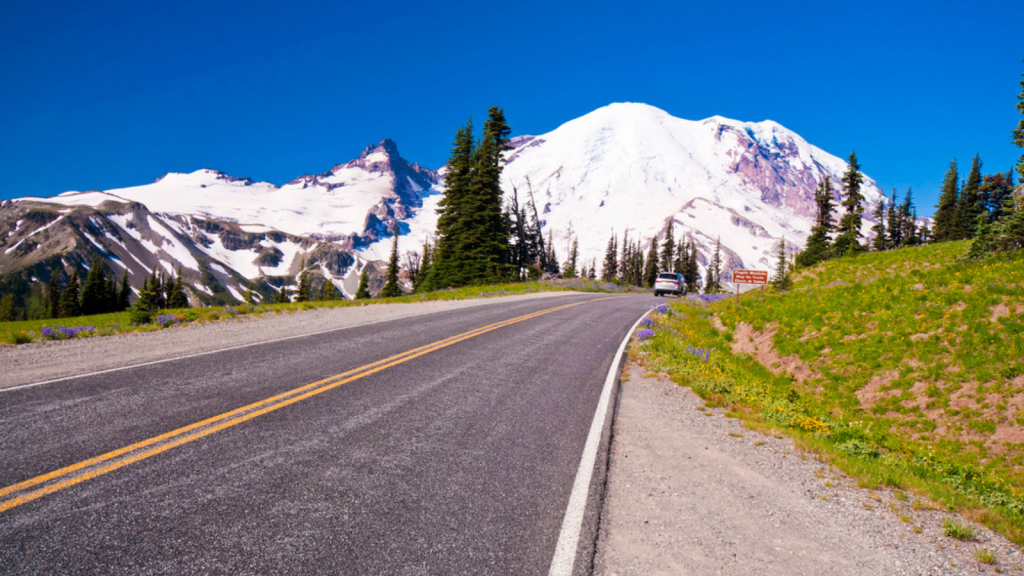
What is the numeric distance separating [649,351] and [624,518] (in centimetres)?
831

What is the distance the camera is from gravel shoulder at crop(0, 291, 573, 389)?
6.95 m

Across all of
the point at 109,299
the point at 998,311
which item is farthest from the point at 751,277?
the point at 109,299

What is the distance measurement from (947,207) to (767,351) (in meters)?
71.4

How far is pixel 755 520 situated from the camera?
411 centimetres

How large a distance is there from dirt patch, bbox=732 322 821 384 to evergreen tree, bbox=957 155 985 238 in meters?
60.9

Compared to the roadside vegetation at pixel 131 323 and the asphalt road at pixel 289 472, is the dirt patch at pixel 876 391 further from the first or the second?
the roadside vegetation at pixel 131 323

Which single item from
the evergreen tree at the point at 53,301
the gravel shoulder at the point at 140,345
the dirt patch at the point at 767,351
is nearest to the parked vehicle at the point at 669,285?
the dirt patch at the point at 767,351

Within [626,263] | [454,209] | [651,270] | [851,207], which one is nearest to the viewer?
[454,209]

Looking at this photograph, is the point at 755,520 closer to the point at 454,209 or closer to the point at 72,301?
the point at 454,209

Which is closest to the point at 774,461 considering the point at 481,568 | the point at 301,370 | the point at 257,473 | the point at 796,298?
the point at 481,568

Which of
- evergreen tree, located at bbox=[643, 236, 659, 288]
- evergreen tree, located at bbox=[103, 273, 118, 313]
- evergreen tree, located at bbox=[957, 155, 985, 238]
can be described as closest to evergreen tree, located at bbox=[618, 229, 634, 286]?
evergreen tree, located at bbox=[643, 236, 659, 288]

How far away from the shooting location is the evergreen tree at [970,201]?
54.6 meters

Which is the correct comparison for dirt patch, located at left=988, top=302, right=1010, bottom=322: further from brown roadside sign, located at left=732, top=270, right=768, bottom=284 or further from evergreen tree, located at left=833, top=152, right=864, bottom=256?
evergreen tree, located at left=833, top=152, right=864, bottom=256

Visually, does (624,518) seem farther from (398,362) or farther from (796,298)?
(796,298)
